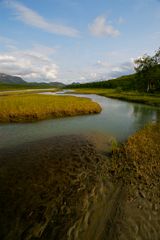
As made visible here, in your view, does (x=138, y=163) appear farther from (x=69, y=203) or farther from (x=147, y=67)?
(x=147, y=67)

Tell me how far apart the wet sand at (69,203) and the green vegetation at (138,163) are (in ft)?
1.70

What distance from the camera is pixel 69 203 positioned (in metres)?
8.02

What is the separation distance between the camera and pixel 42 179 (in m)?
10.0

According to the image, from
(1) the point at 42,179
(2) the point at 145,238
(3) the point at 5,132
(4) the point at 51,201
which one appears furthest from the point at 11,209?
(3) the point at 5,132

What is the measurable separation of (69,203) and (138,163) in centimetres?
575

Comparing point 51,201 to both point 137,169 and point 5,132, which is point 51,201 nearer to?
point 137,169

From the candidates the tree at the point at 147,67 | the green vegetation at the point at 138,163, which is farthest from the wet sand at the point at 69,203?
the tree at the point at 147,67

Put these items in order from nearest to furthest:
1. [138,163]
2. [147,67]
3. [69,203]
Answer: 1. [69,203]
2. [138,163]
3. [147,67]

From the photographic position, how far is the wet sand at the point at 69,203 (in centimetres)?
650

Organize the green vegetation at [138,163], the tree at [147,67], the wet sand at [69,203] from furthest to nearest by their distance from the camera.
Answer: the tree at [147,67] < the green vegetation at [138,163] < the wet sand at [69,203]

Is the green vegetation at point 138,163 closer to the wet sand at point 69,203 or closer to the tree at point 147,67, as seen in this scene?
the wet sand at point 69,203

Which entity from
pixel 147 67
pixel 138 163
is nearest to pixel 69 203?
pixel 138 163

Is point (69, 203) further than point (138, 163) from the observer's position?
No

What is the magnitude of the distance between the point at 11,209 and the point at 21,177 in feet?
8.85
